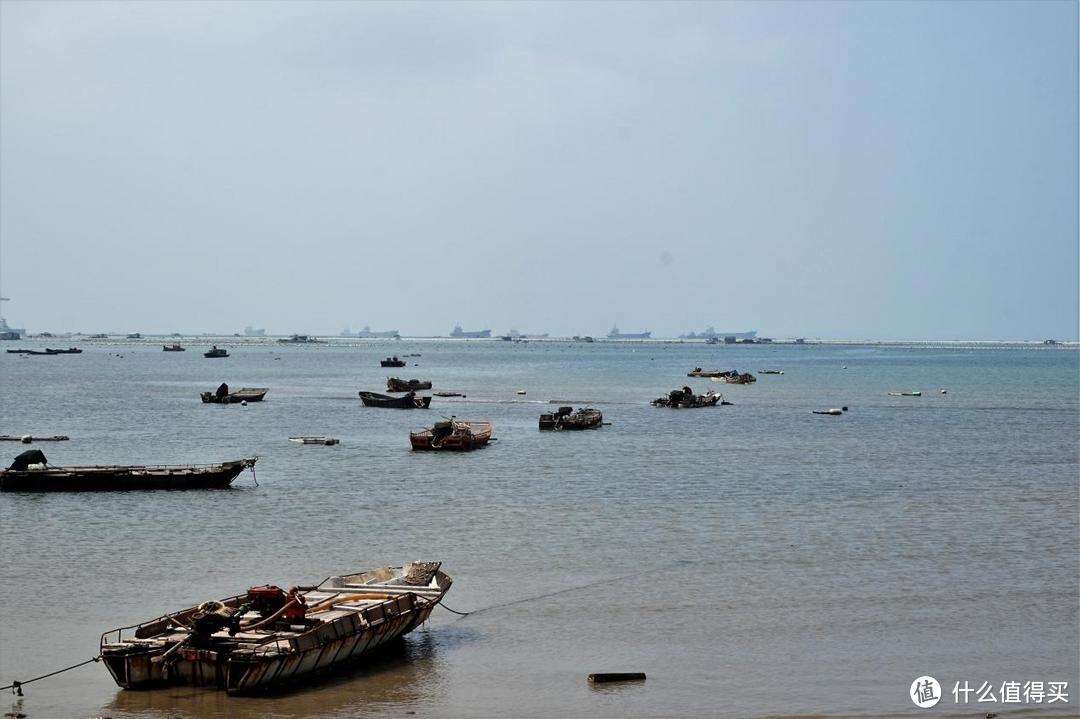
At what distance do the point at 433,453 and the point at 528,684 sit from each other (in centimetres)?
3840

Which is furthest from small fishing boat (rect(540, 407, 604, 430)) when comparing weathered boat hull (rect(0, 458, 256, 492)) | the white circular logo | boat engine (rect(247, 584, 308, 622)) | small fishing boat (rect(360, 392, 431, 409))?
the white circular logo

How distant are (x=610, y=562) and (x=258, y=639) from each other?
12.6 metres

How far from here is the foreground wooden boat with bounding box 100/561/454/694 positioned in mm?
18984

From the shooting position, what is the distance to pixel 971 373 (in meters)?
173

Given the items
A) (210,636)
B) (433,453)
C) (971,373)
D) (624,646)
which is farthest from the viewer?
(971,373)

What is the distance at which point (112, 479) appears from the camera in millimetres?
44188

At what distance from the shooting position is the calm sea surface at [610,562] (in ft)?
65.6

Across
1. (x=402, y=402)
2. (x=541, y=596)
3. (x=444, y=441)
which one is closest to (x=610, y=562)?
(x=541, y=596)

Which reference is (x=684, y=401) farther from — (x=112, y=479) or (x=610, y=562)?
(x=610, y=562)

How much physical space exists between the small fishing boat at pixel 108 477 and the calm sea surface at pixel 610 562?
1.20 meters

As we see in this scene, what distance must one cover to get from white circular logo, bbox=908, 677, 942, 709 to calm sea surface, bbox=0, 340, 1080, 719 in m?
0.22

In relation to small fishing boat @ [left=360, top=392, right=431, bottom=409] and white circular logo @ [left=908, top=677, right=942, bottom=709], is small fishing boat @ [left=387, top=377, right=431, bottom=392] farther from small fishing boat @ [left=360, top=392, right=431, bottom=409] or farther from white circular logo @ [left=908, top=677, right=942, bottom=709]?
white circular logo @ [left=908, top=677, right=942, bottom=709]

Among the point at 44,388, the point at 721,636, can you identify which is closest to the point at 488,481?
the point at 721,636

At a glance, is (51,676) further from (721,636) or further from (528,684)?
(721,636)
